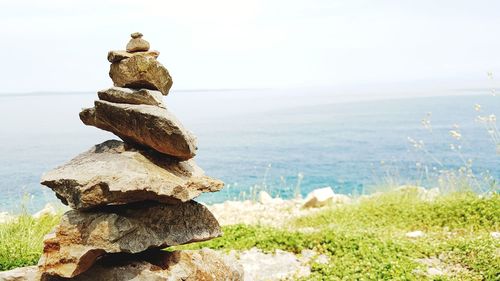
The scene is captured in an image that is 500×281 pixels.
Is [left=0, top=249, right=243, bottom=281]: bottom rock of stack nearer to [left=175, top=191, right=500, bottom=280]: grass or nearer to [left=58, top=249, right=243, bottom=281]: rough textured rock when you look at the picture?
[left=58, top=249, right=243, bottom=281]: rough textured rock

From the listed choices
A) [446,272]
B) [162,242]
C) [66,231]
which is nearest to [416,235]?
[446,272]

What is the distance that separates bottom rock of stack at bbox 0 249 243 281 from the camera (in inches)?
242

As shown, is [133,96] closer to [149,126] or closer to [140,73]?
[140,73]

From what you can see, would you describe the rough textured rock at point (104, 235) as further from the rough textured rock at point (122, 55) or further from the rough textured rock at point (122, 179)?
the rough textured rock at point (122, 55)

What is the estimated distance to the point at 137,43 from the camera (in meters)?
6.49

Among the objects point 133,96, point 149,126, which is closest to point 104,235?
point 149,126

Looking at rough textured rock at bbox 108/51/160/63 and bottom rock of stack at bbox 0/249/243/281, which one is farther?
rough textured rock at bbox 108/51/160/63

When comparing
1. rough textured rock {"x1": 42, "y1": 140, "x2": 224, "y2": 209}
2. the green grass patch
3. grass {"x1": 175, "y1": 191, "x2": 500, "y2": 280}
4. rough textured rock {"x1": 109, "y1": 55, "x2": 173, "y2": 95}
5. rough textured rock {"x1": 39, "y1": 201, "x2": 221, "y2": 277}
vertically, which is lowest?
grass {"x1": 175, "y1": 191, "x2": 500, "y2": 280}

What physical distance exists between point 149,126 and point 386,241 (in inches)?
240

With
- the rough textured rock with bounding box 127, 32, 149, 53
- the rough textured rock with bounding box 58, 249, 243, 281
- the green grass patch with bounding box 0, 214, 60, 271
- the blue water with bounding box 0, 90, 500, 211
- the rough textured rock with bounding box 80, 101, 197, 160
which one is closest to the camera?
the rough textured rock with bounding box 80, 101, 197, 160

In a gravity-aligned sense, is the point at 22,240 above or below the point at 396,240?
above

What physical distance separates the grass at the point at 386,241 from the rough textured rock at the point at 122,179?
3.30 m

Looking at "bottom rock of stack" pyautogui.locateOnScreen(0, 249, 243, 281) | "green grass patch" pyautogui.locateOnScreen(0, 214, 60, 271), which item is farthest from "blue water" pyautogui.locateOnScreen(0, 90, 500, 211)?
"bottom rock of stack" pyautogui.locateOnScreen(0, 249, 243, 281)

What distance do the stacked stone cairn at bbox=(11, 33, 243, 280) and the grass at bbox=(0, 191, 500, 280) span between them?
3049 mm
